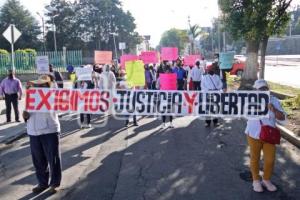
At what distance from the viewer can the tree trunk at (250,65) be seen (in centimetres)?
2125

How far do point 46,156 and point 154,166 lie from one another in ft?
6.93

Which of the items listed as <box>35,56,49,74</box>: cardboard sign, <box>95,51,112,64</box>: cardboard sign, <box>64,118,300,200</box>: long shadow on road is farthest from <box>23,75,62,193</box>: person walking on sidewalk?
<box>95,51,112,64</box>: cardboard sign

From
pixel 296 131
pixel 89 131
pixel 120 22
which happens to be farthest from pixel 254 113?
pixel 120 22

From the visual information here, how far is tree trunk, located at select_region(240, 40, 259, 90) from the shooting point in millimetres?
21250

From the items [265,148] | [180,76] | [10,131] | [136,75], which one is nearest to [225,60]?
[180,76]

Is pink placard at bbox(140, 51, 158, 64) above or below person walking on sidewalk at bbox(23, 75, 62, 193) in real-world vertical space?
above

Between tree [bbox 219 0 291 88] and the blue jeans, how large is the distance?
12311 millimetres

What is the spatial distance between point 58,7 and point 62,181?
241 ft

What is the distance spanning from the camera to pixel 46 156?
7125 mm

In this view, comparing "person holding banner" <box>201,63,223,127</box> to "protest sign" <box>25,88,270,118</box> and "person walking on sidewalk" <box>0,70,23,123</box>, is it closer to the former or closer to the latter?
"protest sign" <box>25,88,270,118</box>

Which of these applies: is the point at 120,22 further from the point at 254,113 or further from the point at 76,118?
the point at 254,113

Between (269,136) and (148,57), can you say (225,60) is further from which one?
(269,136)

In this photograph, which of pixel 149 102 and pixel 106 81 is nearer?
pixel 149 102

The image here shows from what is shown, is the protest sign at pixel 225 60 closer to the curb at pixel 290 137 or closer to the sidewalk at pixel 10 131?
the curb at pixel 290 137
